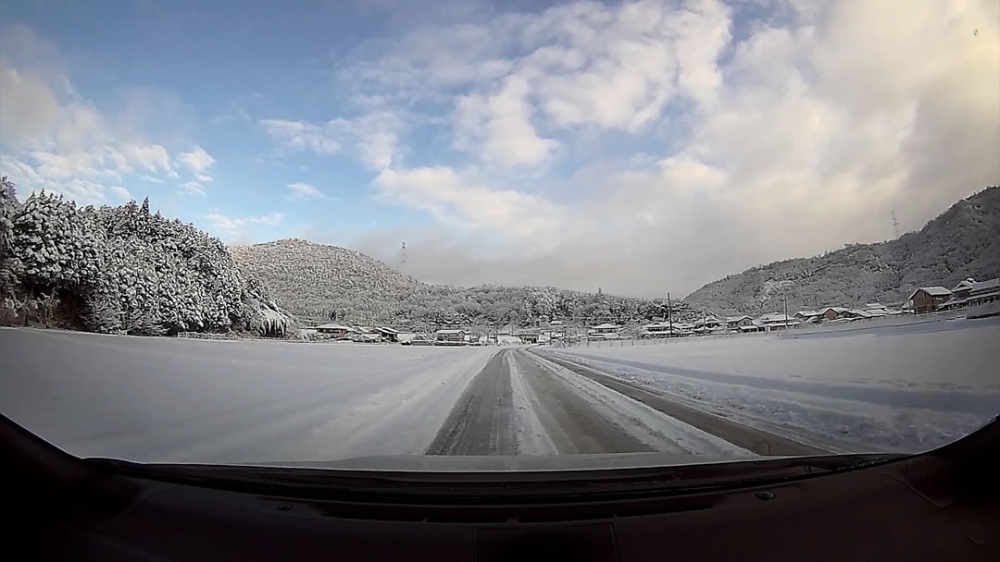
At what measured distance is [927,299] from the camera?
4.29 meters

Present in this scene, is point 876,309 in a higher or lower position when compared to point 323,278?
lower

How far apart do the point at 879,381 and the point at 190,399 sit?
5599mm

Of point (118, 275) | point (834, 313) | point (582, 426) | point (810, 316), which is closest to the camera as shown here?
point (118, 275)

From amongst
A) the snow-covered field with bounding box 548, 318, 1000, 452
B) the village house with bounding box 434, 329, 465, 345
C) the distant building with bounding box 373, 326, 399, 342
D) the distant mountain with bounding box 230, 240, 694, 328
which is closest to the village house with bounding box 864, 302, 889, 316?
the snow-covered field with bounding box 548, 318, 1000, 452

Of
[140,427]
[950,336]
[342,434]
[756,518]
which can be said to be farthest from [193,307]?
[950,336]

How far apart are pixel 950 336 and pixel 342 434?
4715 mm

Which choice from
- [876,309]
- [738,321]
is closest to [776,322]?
[738,321]

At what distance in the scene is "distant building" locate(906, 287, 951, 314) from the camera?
13.9 feet

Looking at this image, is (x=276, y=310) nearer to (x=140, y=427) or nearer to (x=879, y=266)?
(x=140, y=427)

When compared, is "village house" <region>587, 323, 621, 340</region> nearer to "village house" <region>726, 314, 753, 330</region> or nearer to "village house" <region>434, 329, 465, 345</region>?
"village house" <region>726, 314, 753, 330</region>

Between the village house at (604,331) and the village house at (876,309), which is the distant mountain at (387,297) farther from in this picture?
the village house at (876,309)

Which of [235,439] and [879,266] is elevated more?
[879,266]

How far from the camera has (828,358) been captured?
5051mm

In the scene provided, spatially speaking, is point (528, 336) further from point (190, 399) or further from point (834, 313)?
point (190, 399)
